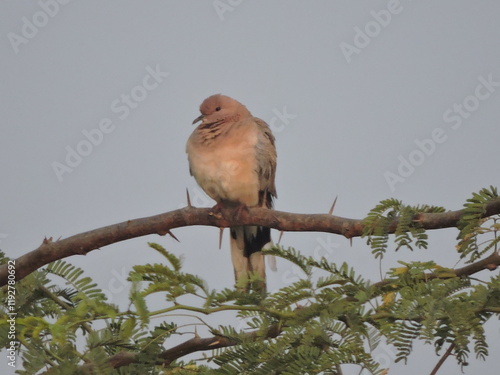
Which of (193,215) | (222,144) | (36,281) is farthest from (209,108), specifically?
(36,281)

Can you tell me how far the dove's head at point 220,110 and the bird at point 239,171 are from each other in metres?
0.12

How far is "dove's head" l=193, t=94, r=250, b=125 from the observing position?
22.0 feet

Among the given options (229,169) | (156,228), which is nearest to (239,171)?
(229,169)

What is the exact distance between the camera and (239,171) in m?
6.19

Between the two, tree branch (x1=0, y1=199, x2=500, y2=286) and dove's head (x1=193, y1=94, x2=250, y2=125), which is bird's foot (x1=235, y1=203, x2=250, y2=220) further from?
dove's head (x1=193, y1=94, x2=250, y2=125)

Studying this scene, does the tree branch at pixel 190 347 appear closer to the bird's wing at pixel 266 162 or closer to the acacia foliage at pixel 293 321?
the acacia foliage at pixel 293 321

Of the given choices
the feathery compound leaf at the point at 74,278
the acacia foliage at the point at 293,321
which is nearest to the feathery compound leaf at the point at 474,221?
the acacia foliage at the point at 293,321

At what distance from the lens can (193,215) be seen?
4828mm

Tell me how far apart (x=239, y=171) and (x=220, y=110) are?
2.79ft

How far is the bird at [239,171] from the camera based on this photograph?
6168 mm

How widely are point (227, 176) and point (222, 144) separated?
0.30 metres

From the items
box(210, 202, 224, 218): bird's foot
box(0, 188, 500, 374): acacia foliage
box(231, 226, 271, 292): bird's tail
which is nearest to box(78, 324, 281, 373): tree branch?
box(0, 188, 500, 374): acacia foliage

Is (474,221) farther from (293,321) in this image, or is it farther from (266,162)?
(266,162)

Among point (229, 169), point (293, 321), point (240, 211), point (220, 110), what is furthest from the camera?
point (220, 110)
